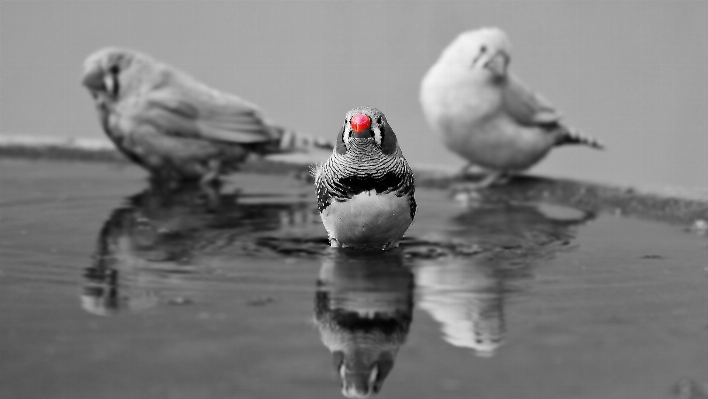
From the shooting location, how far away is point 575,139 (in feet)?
17.9

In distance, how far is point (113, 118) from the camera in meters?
5.27

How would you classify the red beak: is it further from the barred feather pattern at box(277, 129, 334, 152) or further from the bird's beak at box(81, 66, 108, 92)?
the bird's beak at box(81, 66, 108, 92)

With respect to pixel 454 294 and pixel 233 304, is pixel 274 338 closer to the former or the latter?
pixel 233 304

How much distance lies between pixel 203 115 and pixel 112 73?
0.50 metres

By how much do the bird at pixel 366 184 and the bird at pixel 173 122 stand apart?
1.88 meters

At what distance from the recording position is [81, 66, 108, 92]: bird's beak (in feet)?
17.4

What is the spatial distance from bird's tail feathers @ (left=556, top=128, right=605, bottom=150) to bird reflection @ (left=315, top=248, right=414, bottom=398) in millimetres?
2124

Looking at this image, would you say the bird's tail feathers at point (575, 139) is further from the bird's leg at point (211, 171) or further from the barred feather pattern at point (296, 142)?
the bird's leg at point (211, 171)

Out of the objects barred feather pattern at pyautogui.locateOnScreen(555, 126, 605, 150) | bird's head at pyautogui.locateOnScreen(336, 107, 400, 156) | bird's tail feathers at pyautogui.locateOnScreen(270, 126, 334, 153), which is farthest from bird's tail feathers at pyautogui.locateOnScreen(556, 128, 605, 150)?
bird's head at pyautogui.locateOnScreen(336, 107, 400, 156)

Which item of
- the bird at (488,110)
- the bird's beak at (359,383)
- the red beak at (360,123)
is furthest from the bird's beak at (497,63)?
the bird's beak at (359,383)

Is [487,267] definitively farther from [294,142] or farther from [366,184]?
[294,142]

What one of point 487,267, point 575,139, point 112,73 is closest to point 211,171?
point 112,73

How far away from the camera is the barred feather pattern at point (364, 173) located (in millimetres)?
3322

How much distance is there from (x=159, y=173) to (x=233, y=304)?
2.74 metres
